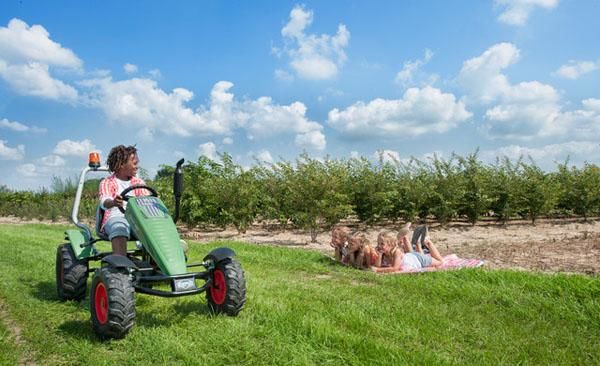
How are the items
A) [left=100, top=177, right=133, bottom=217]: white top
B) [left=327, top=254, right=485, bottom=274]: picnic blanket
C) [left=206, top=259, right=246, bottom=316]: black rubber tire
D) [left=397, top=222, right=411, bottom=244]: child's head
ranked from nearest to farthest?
1. [left=206, top=259, right=246, bottom=316]: black rubber tire
2. [left=100, top=177, right=133, bottom=217]: white top
3. [left=327, top=254, right=485, bottom=274]: picnic blanket
4. [left=397, top=222, right=411, bottom=244]: child's head

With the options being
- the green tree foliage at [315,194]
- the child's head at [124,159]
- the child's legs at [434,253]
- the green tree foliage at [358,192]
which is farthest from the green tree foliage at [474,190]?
the child's head at [124,159]

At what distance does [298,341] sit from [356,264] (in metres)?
3.75

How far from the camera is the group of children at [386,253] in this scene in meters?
7.04

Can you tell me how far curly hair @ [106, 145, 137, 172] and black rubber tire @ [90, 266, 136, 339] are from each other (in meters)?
1.61

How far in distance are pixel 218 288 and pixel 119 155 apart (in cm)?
196

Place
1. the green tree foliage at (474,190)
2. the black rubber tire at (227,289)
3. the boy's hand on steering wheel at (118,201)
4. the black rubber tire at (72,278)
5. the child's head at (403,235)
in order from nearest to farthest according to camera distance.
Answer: the black rubber tire at (227,289), the boy's hand on steering wheel at (118,201), the black rubber tire at (72,278), the child's head at (403,235), the green tree foliage at (474,190)

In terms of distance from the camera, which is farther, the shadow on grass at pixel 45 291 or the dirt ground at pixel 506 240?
the dirt ground at pixel 506 240

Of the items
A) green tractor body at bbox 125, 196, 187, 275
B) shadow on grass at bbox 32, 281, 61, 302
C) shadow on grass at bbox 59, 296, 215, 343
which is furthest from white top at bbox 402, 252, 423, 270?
shadow on grass at bbox 32, 281, 61, 302

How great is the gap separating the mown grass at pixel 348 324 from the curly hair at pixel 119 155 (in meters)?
1.47

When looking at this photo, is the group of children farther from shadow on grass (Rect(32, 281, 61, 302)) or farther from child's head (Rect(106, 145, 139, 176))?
shadow on grass (Rect(32, 281, 61, 302))

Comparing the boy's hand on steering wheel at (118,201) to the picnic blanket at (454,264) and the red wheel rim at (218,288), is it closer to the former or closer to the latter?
the red wheel rim at (218,288)

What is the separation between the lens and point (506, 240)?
11.0 metres

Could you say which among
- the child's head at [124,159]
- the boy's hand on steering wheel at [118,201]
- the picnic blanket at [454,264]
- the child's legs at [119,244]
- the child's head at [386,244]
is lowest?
the picnic blanket at [454,264]

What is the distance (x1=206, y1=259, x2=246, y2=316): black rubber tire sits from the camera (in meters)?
4.21
